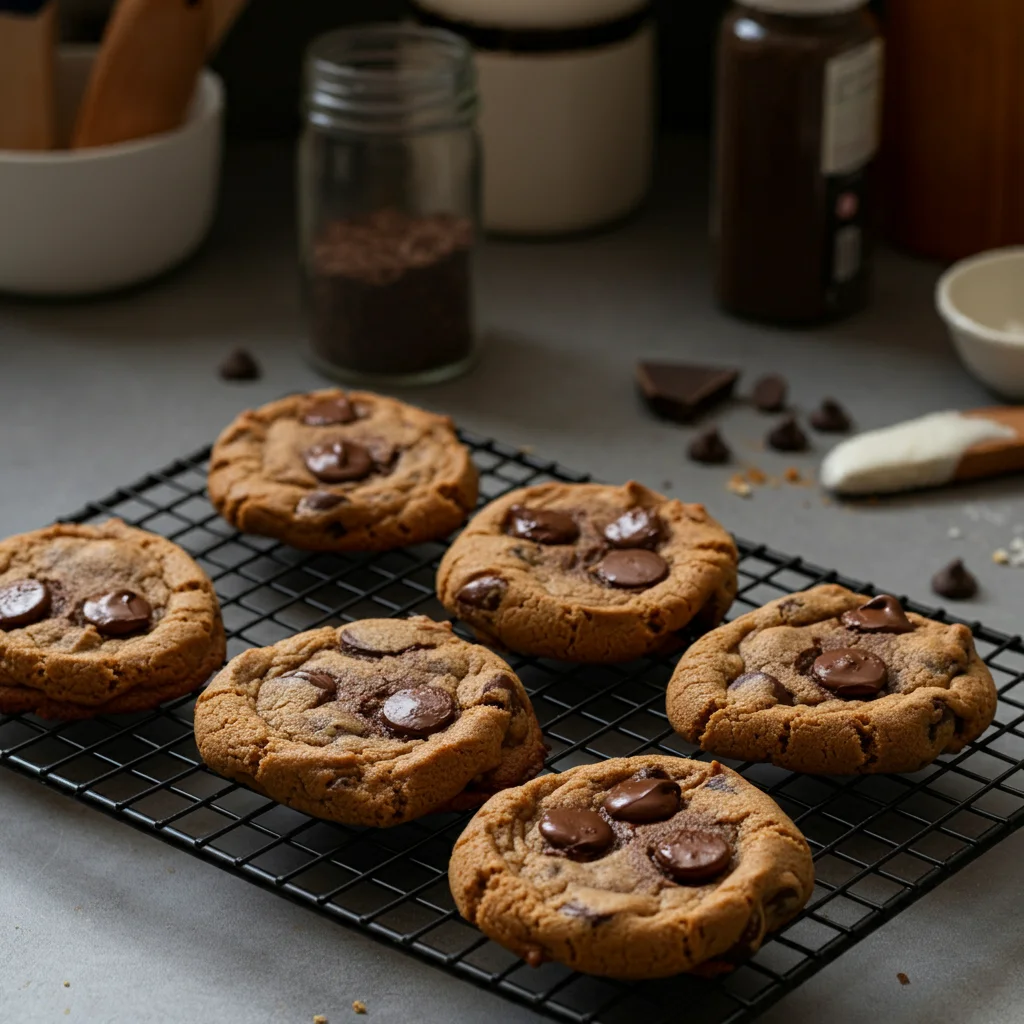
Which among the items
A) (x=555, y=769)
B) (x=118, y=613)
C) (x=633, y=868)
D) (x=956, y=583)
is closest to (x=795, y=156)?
(x=956, y=583)

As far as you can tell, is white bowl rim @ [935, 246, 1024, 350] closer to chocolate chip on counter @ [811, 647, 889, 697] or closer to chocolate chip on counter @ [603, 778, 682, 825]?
chocolate chip on counter @ [811, 647, 889, 697]

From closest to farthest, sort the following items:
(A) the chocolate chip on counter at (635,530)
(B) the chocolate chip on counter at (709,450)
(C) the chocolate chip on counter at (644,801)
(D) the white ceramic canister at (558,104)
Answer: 1. (C) the chocolate chip on counter at (644,801)
2. (A) the chocolate chip on counter at (635,530)
3. (B) the chocolate chip on counter at (709,450)
4. (D) the white ceramic canister at (558,104)

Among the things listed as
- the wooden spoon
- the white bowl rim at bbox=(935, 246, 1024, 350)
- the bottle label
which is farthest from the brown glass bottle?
the wooden spoon

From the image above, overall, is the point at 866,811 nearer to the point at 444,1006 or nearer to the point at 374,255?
the point at 444,1006

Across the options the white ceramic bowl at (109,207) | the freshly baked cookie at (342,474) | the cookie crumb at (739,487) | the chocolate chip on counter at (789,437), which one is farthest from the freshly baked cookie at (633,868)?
the white ceramic bowl at (109,207)

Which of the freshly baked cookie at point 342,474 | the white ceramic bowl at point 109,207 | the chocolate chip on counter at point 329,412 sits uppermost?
the white ceramic bowl at point 109,207

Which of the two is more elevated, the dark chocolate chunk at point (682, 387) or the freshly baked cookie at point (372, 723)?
the freshly baked cookie at point (372, 723)

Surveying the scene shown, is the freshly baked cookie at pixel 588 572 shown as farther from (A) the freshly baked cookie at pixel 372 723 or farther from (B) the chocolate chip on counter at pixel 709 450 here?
(B) the chocolate chip on counter at pixel 709 450
